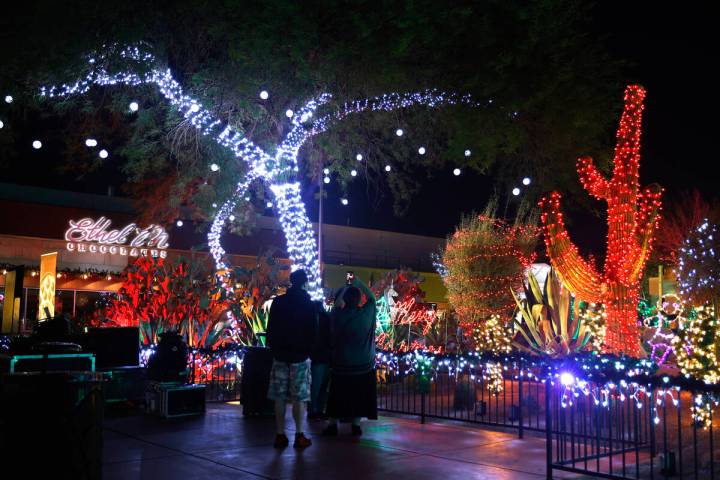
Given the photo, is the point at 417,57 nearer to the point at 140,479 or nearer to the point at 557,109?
the point at 557,109

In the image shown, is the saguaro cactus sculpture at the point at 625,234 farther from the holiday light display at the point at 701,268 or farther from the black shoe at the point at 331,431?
the black shoe at the point at 331,431

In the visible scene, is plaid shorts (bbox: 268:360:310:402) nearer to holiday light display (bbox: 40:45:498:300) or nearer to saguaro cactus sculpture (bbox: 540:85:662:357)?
holiday light display (bbox: 40:45:498:300)

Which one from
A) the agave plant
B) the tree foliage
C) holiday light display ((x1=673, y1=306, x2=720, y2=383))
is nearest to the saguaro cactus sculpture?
the tree foliage

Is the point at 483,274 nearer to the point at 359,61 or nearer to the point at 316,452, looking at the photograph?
the point at 359,61

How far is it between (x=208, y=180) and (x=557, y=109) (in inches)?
361

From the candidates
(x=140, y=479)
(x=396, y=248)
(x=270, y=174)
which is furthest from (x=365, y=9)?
(x=396, y=248)

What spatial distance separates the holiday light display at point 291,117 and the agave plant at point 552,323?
4109mm

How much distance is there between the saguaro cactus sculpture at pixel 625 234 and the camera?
37.3 ft

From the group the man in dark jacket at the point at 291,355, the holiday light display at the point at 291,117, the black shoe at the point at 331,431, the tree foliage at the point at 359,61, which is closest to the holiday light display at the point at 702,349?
the black shoe at the point at 331,431

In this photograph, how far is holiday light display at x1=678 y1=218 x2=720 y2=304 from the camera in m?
11.9

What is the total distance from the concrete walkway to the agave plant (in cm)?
491

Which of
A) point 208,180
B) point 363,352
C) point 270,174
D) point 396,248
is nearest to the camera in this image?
point 363,352

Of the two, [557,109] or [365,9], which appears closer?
[365,9]

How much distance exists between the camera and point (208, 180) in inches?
719
